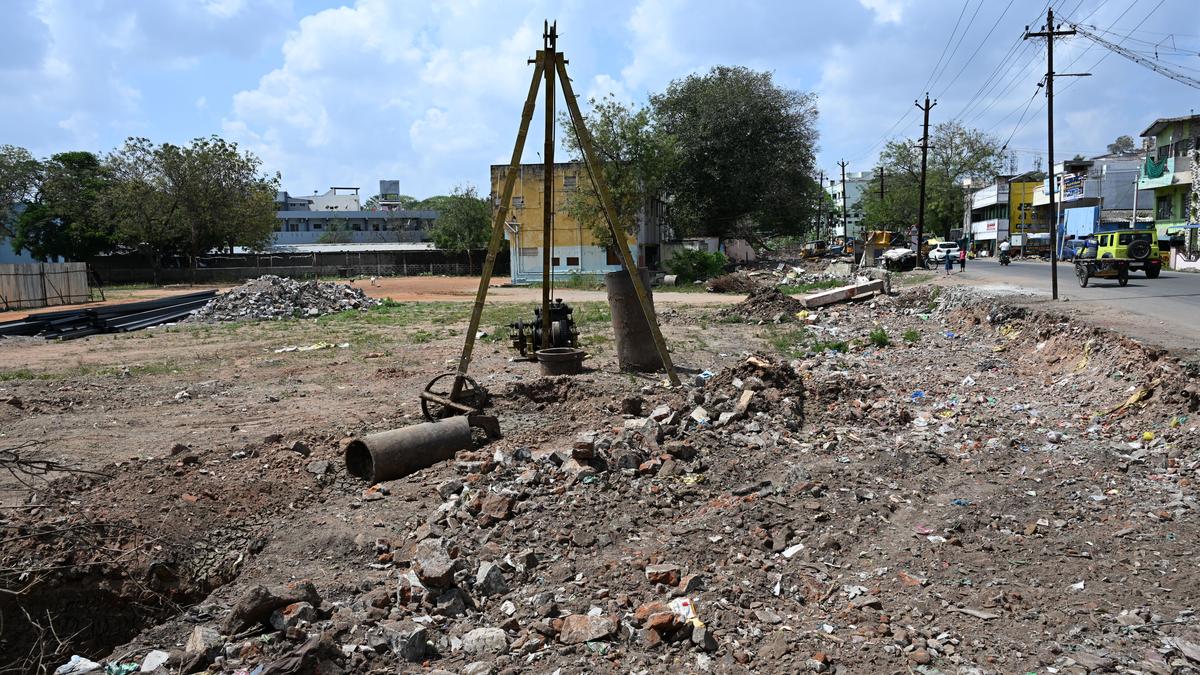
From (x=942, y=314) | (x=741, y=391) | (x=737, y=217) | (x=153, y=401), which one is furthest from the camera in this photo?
(x=737, y=217)

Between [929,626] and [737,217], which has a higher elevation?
[737,217]

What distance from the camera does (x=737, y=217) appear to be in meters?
53.8

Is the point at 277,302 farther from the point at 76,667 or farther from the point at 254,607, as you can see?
the point at 254,607

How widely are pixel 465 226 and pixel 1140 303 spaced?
45394 mm

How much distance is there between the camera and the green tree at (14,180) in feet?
170

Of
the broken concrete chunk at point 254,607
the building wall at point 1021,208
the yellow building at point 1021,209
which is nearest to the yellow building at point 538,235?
the yellow building at point 1021,209

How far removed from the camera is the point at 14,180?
2052 inches

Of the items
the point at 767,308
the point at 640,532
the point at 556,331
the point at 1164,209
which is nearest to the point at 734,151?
the point at 1164,209

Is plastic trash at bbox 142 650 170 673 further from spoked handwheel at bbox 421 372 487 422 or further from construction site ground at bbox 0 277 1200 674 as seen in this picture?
spoked handwheel at bbox 421 372 487 422

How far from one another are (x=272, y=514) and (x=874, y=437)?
17.1 ft

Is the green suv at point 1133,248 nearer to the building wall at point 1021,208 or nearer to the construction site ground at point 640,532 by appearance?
the construction site ground at point 640,532

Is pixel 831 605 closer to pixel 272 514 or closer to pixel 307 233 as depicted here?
Answer: pixel 272 514

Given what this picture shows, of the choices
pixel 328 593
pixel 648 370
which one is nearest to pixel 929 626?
pixel 328 593

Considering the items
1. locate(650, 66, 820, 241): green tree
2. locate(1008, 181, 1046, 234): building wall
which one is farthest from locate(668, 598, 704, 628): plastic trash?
locate(1008, 181, 1046, 234): building wall
